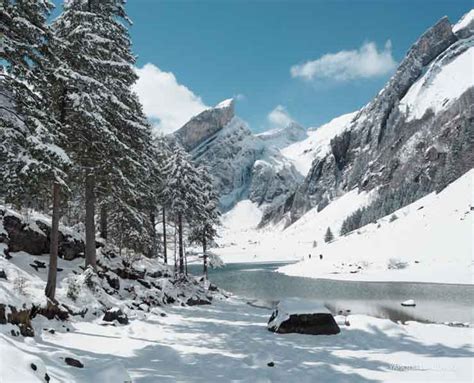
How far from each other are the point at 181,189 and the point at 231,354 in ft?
74.1

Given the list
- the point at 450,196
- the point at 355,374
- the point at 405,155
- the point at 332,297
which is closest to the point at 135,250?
the point at 355,374

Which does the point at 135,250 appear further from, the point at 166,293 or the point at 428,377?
the point at 428,377

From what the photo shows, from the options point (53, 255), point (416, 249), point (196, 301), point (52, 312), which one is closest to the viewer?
point (52, 312)

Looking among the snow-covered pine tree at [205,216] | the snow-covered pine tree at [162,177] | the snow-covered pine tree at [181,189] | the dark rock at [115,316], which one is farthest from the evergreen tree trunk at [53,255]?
the snow-covered pine tree at [205,216]

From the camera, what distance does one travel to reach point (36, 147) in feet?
37.4

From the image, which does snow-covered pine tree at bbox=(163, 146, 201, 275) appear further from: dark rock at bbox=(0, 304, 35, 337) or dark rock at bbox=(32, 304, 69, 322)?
dark rock at bbox=(0, 304, 35, 337)

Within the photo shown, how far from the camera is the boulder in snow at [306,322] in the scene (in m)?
16.0

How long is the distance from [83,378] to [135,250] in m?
18.2

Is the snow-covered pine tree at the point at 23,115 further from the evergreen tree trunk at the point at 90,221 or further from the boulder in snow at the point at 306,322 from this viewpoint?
the boulder in snow at the point at 306,322

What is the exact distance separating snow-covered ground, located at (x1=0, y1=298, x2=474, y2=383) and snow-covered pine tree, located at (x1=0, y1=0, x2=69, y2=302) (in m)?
4.53

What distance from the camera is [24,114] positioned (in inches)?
480

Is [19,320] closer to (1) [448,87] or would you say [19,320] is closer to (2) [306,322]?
(2) [306,322]

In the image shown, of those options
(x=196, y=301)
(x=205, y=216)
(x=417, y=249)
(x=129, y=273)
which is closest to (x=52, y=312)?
(x=129, y=273)

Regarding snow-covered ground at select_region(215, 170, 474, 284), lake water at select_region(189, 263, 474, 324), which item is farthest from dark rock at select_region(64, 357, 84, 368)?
snow-covered ground at select_region(215, 170, 474, 284)
